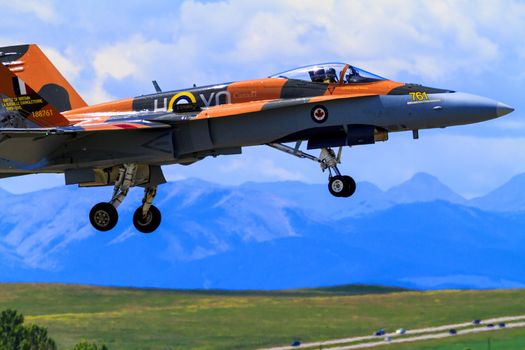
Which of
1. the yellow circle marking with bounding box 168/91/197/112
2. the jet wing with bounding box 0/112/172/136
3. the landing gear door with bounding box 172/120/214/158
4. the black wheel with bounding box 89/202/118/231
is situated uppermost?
the yellow circle marking with bounding box 168/91/197/112

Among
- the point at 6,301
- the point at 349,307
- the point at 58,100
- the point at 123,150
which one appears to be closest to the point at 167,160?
the point at 123,150

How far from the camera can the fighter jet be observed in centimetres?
3178

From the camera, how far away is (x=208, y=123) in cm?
3328

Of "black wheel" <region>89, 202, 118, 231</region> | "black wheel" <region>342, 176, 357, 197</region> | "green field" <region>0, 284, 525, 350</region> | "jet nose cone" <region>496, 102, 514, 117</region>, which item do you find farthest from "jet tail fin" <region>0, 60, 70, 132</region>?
"green field" <region>0, 284, 525, 350</region>

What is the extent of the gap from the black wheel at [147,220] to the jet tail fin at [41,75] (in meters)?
4.69

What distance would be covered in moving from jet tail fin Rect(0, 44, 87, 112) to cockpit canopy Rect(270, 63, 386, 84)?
28.6ft

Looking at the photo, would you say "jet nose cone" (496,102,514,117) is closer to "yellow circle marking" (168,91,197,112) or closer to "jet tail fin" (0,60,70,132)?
"yellow circle marking" (168,91,197,112)

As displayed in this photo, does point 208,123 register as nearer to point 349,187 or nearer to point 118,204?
point 118,204

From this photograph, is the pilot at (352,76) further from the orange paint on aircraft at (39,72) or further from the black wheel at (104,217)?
the orange paint on aircraft at (39,72)

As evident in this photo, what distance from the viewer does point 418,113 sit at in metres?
31.6

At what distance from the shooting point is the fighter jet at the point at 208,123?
104 feet

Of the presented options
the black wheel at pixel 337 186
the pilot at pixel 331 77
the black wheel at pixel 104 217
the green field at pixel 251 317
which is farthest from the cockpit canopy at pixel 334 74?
the green field at pixel 251 317

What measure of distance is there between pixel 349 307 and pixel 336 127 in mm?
154683

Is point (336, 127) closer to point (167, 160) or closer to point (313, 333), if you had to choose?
point (167, 160)
